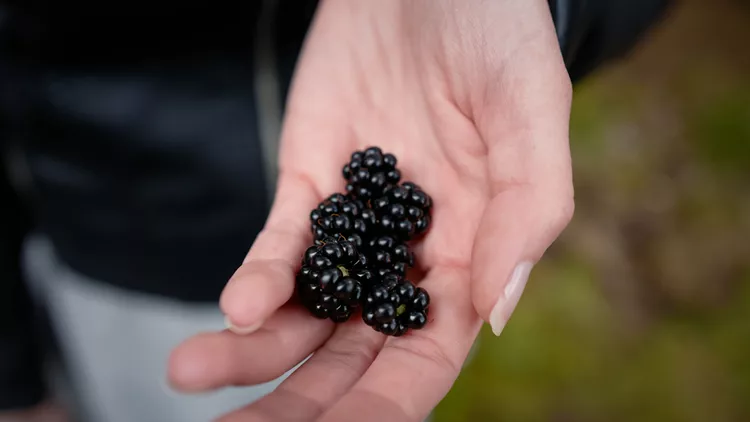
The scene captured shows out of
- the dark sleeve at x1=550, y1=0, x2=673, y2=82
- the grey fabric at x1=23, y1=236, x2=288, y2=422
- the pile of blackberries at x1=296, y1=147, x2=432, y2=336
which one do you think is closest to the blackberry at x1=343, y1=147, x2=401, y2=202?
the pile of blackberries at x1=296, y1=147, x2=432, y2=336

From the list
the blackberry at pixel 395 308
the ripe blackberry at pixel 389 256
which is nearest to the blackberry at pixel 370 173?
the ripe blackberry at pixel 389 256

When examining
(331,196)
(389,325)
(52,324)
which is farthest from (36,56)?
(389,325)

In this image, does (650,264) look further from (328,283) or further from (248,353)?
(248,353)

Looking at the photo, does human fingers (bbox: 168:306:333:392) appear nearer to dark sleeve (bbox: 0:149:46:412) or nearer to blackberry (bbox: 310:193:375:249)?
blackberry (bbox: 310:193:375:249)

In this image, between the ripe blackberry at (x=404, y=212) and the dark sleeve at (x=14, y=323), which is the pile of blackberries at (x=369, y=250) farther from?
the dark sleeve at (x=14, y=323)

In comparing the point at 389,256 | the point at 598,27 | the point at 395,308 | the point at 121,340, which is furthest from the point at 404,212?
the point at 121,340

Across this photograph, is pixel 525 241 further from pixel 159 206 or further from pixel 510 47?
pixel 159 206
